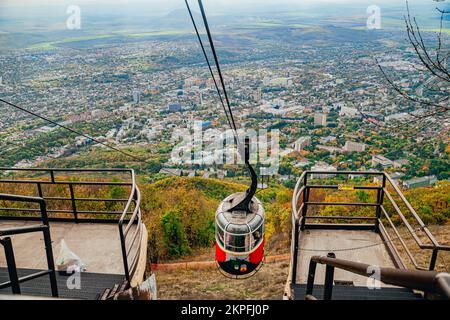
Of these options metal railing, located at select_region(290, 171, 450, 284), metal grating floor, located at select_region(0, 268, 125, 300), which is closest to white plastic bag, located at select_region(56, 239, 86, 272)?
metal grating floor, located at select_region(0, 268, 125, 300)

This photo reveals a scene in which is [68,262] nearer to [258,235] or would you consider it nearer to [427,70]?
[258,235]

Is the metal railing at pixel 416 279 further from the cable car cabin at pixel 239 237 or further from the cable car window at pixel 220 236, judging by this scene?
the cable car window at pixel 220 236

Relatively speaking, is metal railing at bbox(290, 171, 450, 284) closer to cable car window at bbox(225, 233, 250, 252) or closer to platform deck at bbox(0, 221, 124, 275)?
cable car window at bbox(225, 233, 250, 252)

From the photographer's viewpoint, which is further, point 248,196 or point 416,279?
point 248,196

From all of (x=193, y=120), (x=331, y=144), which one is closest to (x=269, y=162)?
(x=331, y=144)

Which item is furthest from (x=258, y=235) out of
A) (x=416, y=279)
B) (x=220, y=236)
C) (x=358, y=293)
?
(x=416, y=279)

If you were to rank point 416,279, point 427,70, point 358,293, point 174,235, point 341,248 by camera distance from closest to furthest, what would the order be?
point 416,279 → point 358,293 → point 427,70 → point 341,248 → point 174,235
